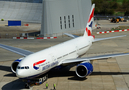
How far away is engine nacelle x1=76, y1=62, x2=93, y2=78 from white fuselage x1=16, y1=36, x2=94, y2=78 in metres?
3.28

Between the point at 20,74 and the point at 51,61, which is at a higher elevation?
the point at 51,61

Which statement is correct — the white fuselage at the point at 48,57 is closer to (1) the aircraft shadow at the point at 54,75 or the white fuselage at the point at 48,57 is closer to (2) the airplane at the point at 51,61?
(2) the airplane at the point at 51,61

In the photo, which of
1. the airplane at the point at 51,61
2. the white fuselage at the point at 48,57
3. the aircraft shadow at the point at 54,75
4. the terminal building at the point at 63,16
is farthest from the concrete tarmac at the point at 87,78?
the terminal building at the point at 63,16

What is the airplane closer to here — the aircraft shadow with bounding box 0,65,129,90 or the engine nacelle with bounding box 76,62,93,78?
the engine nacelle with bounding box 76,62,93,78

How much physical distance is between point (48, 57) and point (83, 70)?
587 cm

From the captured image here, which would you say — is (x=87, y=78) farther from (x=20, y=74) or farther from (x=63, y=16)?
(x=63, y=16)

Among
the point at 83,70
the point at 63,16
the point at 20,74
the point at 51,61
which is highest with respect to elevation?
the point at 63,16

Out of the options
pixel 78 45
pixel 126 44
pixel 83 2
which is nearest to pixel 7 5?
pixel 83 2

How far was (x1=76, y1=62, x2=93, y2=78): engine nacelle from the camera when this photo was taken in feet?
107

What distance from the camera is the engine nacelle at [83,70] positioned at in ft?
107

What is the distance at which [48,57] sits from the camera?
31812mm

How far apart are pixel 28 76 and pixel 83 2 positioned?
54.1 metres

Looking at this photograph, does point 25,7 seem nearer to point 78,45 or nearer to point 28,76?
point 78,45

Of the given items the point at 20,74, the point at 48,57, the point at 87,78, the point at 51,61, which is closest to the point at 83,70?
the point at 87,78
